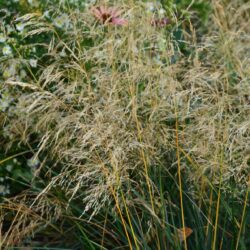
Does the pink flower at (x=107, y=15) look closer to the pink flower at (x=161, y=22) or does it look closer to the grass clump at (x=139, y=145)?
the grass clump at (x=139, y=145)

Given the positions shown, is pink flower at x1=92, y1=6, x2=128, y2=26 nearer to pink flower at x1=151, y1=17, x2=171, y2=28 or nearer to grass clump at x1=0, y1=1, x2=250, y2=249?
grass clump at x1=0, y1=1, x2=250, y2=249

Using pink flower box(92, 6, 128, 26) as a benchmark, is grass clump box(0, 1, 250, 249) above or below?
below

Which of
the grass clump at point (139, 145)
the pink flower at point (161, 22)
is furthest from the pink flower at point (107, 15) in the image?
the pink flower at point (161, 22)

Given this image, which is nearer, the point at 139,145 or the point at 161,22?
the point at 139,145

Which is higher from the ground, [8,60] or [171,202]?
[8,60]

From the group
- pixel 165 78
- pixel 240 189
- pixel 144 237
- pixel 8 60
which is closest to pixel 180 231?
pixel 144 237

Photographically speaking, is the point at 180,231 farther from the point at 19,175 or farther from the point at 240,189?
the point at 19,175

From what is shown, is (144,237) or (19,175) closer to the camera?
(144,237)

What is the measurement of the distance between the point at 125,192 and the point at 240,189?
1.53 ft

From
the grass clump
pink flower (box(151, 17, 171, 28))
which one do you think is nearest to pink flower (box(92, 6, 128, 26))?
the grass clump

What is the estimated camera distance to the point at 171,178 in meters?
2.58

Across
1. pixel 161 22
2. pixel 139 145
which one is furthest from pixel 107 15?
pixel 139 145

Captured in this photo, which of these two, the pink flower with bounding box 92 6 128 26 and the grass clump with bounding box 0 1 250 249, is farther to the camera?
the pink flower with bounding box 92 6 128 26

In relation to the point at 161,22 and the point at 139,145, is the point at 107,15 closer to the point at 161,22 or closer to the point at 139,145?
the point at 161,22
